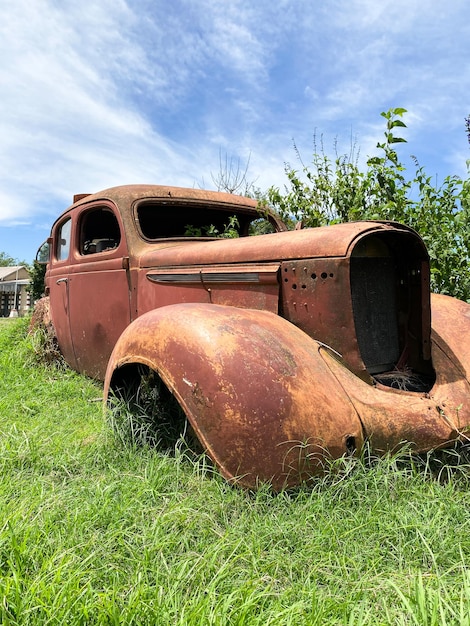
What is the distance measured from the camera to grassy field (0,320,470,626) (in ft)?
4.30

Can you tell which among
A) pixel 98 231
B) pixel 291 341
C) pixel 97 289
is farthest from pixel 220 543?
pixel 98 231

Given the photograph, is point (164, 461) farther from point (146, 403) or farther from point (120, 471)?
point (146, 403)

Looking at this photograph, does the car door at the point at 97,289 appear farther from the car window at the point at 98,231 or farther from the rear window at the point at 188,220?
the rear window at the point at 188,220

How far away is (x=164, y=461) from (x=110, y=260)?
2055 mm

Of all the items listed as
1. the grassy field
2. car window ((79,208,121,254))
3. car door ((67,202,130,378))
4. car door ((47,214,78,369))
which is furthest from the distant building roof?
the grassy field

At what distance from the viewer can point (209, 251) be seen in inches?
120

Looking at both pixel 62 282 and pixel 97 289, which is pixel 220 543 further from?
pixel 62 282

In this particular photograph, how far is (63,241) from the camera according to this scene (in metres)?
4.87

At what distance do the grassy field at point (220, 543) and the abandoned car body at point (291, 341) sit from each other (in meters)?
0.16

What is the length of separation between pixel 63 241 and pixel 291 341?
11.1 ft

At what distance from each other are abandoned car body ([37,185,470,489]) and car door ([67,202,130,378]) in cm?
3

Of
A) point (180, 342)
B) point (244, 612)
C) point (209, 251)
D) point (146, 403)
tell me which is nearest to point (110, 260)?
point (209, 251)

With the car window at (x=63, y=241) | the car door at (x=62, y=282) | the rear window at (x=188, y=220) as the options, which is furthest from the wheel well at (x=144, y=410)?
the car window at (x=63, y=241)

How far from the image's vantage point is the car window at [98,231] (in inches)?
165
